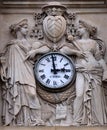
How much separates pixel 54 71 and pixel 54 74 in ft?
0.12

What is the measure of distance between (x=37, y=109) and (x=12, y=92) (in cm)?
34

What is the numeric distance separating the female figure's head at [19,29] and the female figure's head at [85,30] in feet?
2.05

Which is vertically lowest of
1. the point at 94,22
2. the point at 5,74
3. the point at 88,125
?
the point at 88,125

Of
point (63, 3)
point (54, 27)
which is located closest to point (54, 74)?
point (54, 27)

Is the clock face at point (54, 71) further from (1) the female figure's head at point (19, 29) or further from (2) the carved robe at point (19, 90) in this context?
(1) the female figure's head at point (19, 29)

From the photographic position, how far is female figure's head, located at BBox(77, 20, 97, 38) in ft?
33.2

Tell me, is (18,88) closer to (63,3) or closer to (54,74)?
(54,74)

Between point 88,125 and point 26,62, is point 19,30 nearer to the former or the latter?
point 26,62

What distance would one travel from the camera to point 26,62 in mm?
9945

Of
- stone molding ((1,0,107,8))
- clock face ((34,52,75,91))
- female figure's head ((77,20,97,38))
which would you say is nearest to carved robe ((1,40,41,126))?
clock face ((34,52,75,91))

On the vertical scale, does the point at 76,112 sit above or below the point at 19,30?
below

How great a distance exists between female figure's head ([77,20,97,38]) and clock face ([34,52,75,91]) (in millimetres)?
369

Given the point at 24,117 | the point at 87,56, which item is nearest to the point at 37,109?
the point at 24,117

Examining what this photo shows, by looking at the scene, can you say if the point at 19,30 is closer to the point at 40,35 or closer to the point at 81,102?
the point at 40,35
